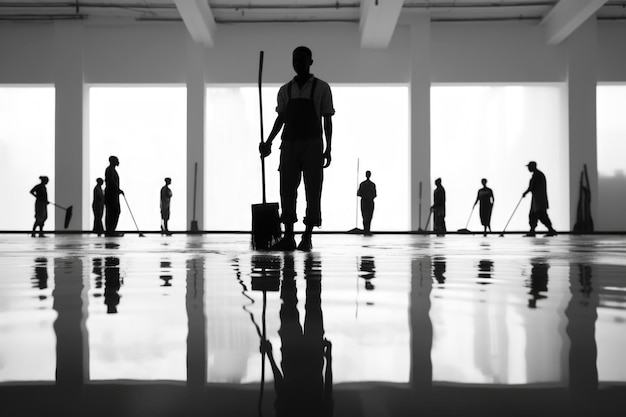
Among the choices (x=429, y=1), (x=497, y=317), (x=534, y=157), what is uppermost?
(x=429, y=1)

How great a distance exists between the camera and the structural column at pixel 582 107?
1697 cm

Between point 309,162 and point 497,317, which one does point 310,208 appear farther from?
point 497,317

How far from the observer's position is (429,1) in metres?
15.9

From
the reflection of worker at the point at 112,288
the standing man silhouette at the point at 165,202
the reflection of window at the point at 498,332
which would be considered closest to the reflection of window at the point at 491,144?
the standing man silhouette at the point at 165,202

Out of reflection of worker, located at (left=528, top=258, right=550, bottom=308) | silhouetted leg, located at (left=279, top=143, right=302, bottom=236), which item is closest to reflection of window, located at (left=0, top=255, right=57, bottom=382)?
reflection of worker, located at (left=528, top=258, right=550, bottom=308)

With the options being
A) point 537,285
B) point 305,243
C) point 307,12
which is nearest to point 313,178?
point 305,243

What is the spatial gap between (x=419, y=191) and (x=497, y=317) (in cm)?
1599

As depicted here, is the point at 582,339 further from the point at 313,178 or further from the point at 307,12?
the point at 307,12

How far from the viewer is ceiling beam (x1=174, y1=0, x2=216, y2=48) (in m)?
13.9

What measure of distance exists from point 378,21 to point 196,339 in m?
14.4

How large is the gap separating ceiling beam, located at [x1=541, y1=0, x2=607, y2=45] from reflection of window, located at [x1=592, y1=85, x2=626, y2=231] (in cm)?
237

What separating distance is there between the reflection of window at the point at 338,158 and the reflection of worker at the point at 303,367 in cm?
1669

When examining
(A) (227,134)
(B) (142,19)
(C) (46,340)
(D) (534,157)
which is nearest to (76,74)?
(B) (142,19)

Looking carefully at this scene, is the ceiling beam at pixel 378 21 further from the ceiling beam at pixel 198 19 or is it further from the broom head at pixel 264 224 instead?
the broom head at pixel 264 224
